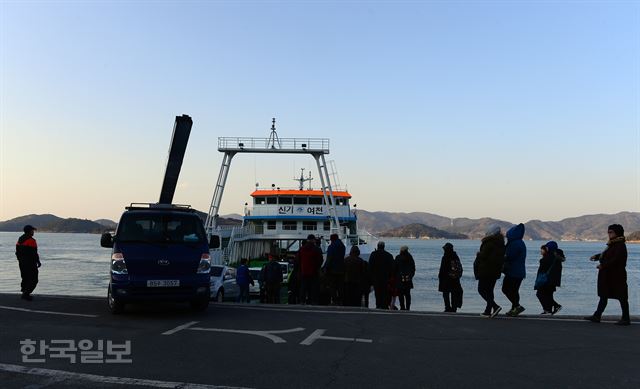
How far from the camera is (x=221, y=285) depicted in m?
16.8

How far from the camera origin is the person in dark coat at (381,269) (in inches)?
528

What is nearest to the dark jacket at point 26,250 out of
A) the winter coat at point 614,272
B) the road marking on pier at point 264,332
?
the road marking on pier at point 264,332

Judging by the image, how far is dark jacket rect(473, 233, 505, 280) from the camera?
1046 centimetres

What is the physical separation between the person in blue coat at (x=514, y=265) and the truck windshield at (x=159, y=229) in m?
5.54

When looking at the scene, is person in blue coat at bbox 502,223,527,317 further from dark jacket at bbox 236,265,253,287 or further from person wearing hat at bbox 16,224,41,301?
dark jacket at bbox 236,265,253,287

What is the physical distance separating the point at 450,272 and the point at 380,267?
1689mm

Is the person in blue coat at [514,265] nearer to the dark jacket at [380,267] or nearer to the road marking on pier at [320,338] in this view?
the dark jacket at [380,267]

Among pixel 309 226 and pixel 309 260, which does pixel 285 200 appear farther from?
pixel 309 260

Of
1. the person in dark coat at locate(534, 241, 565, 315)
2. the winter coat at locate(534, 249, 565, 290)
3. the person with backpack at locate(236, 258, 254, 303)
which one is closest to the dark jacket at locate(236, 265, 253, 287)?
the person with backpack at locate(236, 258, 254, 303)

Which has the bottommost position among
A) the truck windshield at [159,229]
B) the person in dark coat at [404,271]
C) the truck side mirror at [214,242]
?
the person in dark coat at [404,271]

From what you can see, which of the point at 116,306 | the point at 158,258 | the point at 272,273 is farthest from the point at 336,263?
the point at 116,306

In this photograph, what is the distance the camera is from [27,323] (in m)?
9.05

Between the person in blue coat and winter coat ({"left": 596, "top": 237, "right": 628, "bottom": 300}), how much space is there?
4.31 ft

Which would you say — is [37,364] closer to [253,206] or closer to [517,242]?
[517,242]
